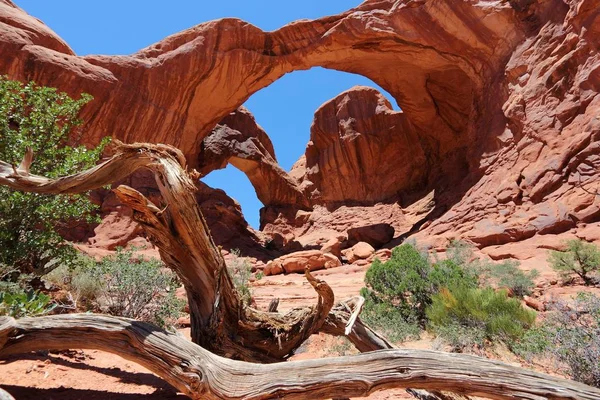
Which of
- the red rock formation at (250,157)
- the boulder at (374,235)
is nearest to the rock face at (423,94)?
the red rock formation at (250,157)

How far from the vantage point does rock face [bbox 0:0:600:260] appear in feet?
38.1

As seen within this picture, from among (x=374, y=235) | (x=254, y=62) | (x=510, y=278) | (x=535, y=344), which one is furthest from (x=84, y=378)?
(x=254, y=62)

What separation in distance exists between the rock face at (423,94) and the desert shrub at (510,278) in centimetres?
377

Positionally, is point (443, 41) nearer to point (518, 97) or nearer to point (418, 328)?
point (518, 97)

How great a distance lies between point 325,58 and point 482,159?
28.3 feet

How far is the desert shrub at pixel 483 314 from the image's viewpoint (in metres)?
4.45

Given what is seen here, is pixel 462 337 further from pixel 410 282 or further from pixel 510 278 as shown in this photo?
pixel 510 278

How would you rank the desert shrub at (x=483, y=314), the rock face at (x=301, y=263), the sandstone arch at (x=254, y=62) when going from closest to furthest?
the desert shrub at (x=483, y=314), the rock face at (x=301, y=263), the sandstone arch at (x=254, y=62)

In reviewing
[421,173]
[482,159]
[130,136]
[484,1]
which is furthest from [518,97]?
[130,136]

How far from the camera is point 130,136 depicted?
16547mm

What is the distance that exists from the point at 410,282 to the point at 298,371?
4.74 metres

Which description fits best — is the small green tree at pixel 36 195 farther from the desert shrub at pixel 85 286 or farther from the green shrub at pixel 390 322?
the green shrub at pixel 390 322

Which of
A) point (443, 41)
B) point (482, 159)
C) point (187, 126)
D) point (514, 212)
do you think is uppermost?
point (443, 41)

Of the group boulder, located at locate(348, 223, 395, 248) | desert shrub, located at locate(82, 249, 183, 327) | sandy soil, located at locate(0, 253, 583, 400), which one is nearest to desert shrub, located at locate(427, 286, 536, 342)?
sandy soil, located at locate(0, 253, 583, 400)
